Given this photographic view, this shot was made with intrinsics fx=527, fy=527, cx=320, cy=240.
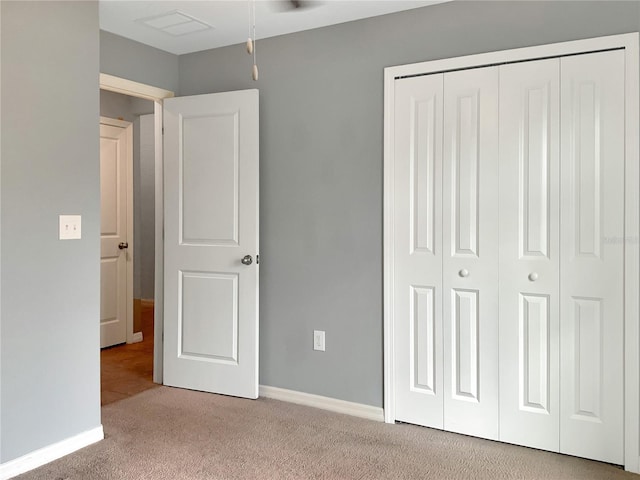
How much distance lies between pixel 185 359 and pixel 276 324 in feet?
2.34

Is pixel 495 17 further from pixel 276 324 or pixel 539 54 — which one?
pixel 276 324

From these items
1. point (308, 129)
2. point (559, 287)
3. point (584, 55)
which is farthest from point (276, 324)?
point (584, 55)

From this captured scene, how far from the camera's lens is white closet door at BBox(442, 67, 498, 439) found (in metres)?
2.75

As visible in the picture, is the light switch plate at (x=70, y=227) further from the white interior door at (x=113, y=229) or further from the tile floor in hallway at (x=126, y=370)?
the white interior door at (x=113, y=229)

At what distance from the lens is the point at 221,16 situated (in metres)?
3.05

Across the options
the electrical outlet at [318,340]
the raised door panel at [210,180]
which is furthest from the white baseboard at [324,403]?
the raised door panel at [210,180]

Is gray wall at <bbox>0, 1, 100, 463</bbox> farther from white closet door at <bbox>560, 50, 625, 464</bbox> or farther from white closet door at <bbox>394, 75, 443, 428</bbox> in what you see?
white closet door at <bbox>560, 50, 625, 464</bbox>

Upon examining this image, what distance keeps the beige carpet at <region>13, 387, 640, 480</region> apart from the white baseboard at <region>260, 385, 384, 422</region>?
0.25ft

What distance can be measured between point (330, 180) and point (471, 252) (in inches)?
37.6

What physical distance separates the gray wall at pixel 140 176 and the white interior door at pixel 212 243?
5.38ft

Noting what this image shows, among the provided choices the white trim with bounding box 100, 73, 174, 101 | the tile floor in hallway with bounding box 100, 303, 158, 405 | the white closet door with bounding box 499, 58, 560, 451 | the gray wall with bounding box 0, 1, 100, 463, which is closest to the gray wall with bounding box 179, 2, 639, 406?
the white closet door with bounding box 499, 58, 560, 451

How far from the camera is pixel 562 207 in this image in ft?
8.43

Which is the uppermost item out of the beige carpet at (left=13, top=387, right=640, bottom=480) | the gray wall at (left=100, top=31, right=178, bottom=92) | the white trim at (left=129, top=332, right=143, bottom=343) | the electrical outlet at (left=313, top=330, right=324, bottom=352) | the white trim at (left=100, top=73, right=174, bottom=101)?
the gray wall at (left=100, top=31, right=178, bottom=92)

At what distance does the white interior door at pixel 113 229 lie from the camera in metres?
4.88
